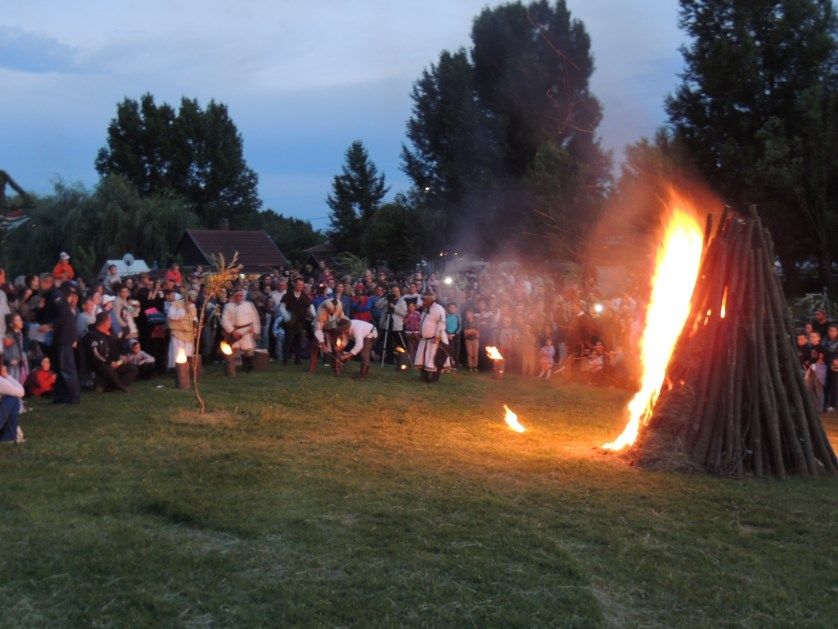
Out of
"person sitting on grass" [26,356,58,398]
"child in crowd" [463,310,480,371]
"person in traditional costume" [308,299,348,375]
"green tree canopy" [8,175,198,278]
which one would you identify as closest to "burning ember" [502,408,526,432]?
"person in traditional costume" [308,299,348,375]

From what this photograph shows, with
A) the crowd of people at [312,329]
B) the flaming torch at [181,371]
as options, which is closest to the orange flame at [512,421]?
the crowd of people at [312,329]

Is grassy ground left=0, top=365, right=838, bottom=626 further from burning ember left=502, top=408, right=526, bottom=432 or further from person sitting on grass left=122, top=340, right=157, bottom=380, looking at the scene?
A: person sitting on grass left=122, top=340, right=157, bottom=380

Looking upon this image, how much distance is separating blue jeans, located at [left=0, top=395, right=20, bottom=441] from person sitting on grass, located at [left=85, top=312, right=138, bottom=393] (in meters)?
4.07

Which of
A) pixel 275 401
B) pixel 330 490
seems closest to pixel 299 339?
pixel 275 401

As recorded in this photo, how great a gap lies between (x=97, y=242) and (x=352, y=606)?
45.2 meters

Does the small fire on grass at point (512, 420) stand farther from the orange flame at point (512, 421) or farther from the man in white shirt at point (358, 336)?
the man in white shirt at point (358, 336)

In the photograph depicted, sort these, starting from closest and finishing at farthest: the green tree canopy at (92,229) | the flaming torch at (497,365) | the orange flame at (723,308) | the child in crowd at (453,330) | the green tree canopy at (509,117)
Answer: the orange flame at (723,308) → the flaming torch at (497,365) → the child in crowd at (453,330) → the green tree canopy at (509,117) → the green tree canopy at (92,229)

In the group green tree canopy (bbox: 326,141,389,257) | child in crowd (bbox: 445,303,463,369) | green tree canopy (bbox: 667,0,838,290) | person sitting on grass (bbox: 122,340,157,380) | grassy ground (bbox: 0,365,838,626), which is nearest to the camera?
grassy ground (bbox: 0,365,838,626)

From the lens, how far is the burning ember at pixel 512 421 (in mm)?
12539

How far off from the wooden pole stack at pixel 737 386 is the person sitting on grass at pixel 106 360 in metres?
8.63

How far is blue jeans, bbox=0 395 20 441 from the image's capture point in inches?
397

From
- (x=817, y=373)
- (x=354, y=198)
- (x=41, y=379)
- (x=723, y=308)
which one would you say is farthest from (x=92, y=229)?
(x=723, y=308)

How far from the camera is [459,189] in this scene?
48875mm

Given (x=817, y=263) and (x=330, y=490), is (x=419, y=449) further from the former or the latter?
(x=817, y=263)
